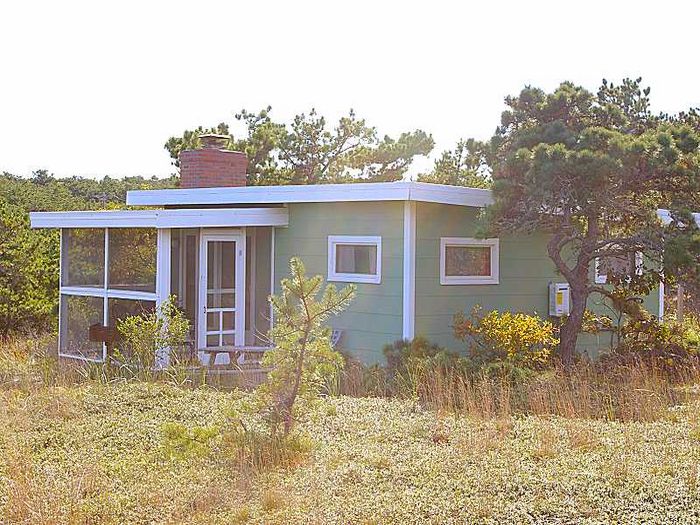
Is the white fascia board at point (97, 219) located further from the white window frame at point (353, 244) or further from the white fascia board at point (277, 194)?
the white window frame at point (353, 244)

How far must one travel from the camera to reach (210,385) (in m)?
11.2

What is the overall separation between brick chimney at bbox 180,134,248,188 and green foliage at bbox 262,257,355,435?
7.73 m

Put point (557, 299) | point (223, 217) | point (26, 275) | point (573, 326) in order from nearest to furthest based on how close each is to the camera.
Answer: point (573, 326) < point (223, 217) < point (557, 299) < point (26, 275)

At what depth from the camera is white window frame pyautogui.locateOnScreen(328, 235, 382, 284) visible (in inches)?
489

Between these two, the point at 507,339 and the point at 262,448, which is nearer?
the point at 262,448

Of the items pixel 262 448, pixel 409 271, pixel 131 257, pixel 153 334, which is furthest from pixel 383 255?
pixel 262 448

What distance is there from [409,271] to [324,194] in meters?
1.73

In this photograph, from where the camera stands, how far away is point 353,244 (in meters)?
12.8

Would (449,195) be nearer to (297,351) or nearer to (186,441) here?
(297,351)

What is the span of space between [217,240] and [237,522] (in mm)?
7925

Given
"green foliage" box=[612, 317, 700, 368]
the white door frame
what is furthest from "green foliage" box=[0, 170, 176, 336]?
"green foliage" box=[612, 317, 700, 368]

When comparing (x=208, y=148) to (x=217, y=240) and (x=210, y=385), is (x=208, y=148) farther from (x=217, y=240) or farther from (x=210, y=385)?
(x=210, y=385)

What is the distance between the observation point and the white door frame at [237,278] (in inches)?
531

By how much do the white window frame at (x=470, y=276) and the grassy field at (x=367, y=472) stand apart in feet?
12.3
